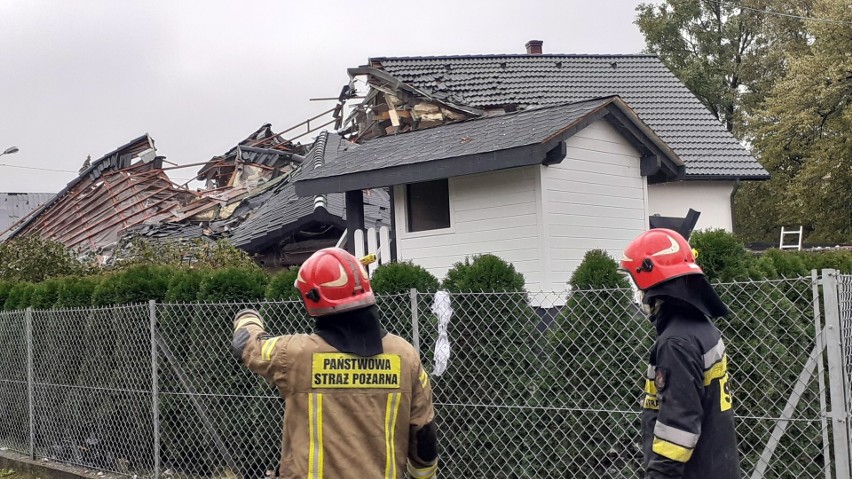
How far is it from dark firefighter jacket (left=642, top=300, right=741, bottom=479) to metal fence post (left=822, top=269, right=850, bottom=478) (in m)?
0.89

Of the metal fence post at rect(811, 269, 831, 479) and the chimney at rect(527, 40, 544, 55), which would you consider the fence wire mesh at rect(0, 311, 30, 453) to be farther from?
the chimney at rect(527, 40, 544, 55)

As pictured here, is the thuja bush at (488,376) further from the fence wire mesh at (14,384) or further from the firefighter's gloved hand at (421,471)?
the fence wire mesh at (14,384)

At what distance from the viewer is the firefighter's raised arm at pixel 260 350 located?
3600 mm

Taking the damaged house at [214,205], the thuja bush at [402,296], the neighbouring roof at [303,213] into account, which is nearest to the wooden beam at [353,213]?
the neighbouring roof at [303,213]

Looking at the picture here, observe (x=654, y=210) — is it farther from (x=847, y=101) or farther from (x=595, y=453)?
(x=847, y=101)

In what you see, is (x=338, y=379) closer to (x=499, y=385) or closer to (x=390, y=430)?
(x=390, y=430)

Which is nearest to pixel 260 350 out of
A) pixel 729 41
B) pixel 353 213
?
pixel 353 213

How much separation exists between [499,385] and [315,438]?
2414 millimetres

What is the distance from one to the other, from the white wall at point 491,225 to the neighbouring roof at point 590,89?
8038mm

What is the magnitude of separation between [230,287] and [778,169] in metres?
31.5

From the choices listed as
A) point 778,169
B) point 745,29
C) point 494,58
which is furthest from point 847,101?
point 494,58

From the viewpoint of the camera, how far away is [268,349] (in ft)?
11.9

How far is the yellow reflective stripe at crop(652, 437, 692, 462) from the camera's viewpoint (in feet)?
10.7

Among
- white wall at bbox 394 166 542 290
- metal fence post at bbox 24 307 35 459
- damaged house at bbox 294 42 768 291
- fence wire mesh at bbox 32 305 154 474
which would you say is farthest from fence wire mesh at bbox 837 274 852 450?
metal fence post at bbox 24 307 35 459
